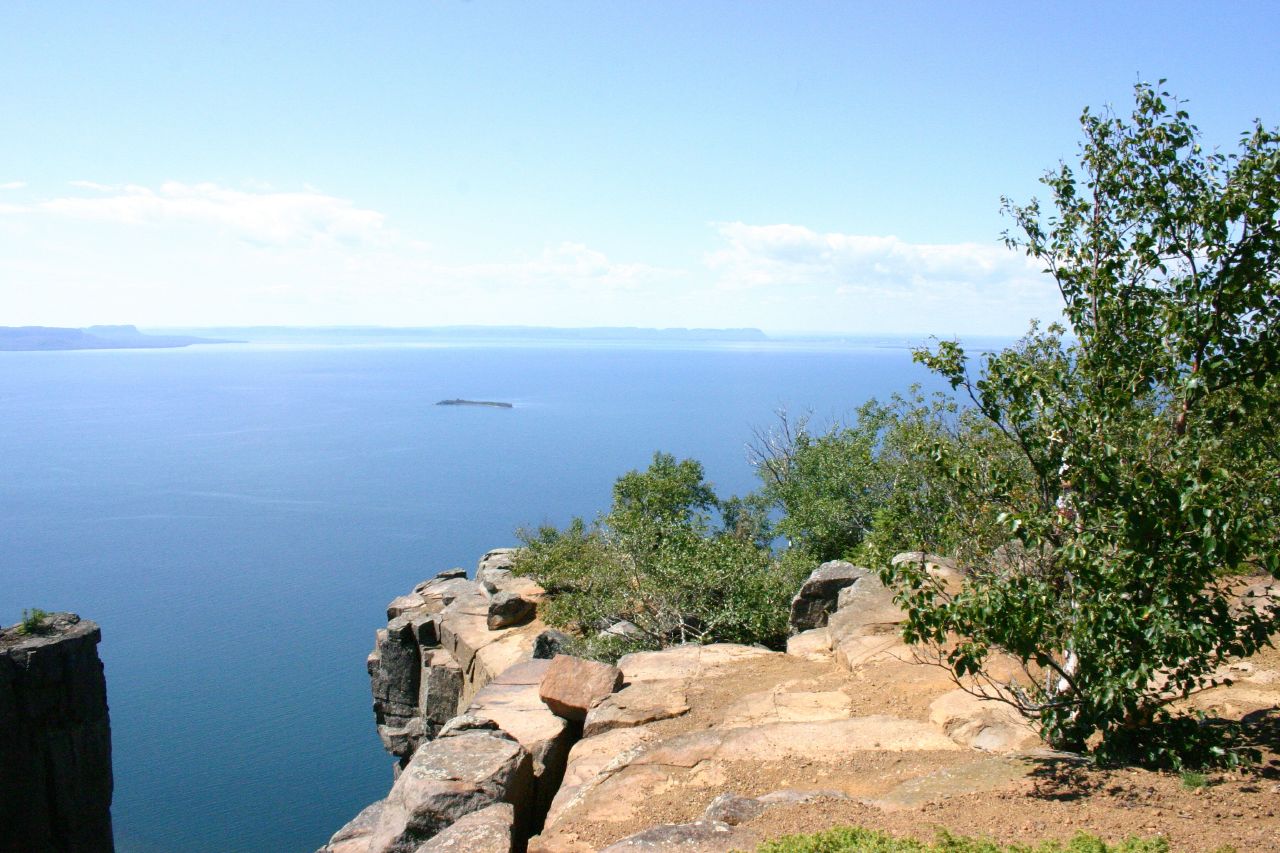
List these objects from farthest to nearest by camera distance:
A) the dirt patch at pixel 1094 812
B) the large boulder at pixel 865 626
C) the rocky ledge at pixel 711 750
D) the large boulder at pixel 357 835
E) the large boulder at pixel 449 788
→ the large boulder at pixel 865 626 → the large boulder at pixel 357 835 → the large boulder at pixel 449 788 → the rocky ledge at pixel 711 750 → the dirt patch at pixel 1094 812

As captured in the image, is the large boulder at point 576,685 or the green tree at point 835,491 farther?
the green tree at point 835,491

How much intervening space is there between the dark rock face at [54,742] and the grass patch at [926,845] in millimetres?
27443

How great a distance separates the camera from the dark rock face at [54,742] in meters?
26.2

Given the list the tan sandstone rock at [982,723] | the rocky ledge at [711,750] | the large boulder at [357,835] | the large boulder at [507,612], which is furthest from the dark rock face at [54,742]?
the tan sandstone rock at [982,723]

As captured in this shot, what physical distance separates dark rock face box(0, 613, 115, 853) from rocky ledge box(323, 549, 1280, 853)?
19.2 m

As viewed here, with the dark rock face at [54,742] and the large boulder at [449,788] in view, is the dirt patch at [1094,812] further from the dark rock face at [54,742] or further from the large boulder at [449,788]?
the dark rock face at [54,742]

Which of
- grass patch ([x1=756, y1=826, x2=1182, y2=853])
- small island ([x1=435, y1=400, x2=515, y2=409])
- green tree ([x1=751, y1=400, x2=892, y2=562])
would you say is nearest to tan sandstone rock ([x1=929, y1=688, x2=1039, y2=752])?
grass patch ([x1=756, y1=826, x2=1182, y2=853])

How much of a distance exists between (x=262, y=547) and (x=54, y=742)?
41978 millimetres

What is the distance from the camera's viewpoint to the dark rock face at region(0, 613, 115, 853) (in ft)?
85.9

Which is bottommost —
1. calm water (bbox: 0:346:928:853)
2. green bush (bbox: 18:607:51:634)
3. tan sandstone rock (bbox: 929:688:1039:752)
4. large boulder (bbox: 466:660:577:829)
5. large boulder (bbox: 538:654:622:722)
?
calm water (bbox: 0:346:928:853)

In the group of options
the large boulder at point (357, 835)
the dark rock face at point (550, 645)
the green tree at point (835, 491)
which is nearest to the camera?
the large boulder at point (357, 835)

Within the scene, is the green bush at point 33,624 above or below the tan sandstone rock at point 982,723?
below

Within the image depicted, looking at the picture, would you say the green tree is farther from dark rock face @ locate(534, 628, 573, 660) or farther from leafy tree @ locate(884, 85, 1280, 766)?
leafy tree @ locate(884, 85, 1280, 766)

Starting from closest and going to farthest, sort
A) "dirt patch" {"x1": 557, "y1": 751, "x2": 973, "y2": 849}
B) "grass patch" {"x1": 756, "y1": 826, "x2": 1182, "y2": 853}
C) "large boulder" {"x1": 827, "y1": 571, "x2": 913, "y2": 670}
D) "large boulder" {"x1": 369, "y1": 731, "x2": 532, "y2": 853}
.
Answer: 1. "grass patch" {"x1": 756, "y1": 826, "x2": 1182, "y2": 853}
2. "dirt patch" {"x1": 557, "y1": 751, "x2": 973, "y2": 849}
3. "large boulder" {"x1": 369, "y1": 731, "x2": 532, "y2": 853}
4. "large boulder" {"x1": 827, "y1": 571, "x2": 913, "y2": 670}
